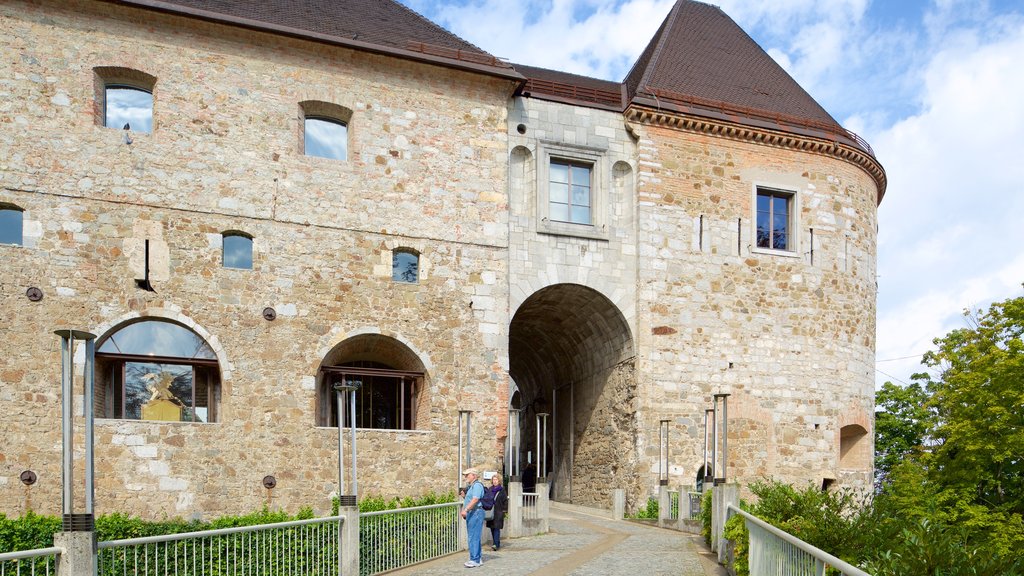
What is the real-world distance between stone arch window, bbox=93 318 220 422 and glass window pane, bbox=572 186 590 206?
9563 millimetres

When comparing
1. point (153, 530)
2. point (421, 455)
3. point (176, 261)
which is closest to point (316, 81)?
point (176, 261)

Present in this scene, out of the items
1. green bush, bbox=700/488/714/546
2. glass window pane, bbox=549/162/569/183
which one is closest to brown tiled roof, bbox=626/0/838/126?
glass window pane, bbox=549/162/569/183

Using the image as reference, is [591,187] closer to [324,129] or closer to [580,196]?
[580,196]

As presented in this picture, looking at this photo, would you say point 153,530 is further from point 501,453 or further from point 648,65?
point 648,65

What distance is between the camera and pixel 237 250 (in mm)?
19484

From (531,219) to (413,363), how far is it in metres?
4.63

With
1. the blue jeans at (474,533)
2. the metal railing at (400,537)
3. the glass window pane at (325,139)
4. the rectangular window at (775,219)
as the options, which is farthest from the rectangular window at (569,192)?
the blue jeans at (474,533)

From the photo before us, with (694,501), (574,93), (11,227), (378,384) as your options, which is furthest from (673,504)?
(11,227)

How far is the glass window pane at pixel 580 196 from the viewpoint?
23.0 meters

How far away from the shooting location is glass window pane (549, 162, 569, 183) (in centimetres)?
2284

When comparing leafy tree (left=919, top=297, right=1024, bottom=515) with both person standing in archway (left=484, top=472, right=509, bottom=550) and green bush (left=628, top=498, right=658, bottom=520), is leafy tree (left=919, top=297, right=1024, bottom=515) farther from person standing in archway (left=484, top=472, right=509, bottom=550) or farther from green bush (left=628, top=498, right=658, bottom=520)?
person standing in archway (left=484, top=472, right=509, bottom=550)

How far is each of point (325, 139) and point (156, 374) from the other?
6.35 m

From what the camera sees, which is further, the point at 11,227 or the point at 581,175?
the point at 581,175

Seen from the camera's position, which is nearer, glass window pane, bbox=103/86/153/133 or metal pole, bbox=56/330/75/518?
metal pole, bbox=56/330/75/518
